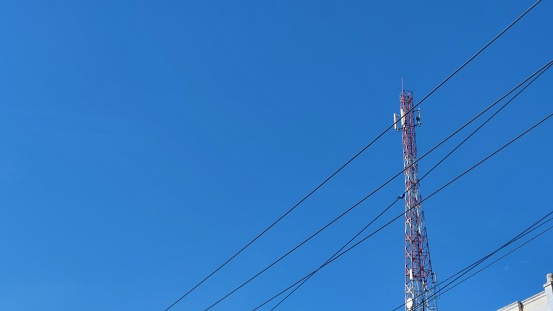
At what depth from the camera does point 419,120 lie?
46.6m

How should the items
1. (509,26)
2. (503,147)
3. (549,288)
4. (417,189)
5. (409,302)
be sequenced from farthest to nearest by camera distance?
(417,189), (409,302), (549,288), (503,147), (509,26)

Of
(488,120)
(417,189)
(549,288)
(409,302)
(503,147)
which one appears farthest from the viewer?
(417,189)

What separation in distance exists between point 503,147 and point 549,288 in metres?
11.7

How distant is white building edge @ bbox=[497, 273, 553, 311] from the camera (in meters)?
27.4

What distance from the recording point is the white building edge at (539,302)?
89.9ft

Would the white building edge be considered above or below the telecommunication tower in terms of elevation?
below

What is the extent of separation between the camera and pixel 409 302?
4078 centimetres

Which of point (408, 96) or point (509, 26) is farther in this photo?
point (408, 96)

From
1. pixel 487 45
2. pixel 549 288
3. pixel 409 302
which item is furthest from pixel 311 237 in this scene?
pixel 409 302

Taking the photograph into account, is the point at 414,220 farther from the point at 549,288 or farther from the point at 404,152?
the point at 549,288

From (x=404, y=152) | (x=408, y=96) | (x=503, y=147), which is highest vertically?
(x=408, y=96)

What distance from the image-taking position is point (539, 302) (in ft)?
92.4

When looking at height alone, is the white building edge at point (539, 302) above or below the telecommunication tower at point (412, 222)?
below

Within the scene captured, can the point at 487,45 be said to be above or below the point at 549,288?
below
